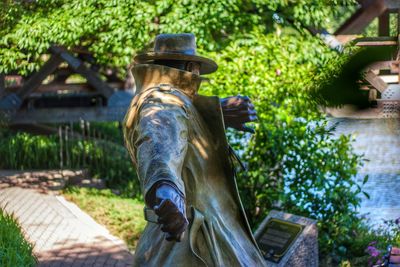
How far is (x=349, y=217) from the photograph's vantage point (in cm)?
754

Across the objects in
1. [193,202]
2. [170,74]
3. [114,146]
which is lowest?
[114,146]

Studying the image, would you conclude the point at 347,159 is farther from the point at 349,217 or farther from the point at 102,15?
the point at 102,15

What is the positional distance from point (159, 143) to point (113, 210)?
664 cm

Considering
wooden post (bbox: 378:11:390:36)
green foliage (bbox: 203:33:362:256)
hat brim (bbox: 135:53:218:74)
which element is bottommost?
green foliage (bbox: 203:33:362:256)

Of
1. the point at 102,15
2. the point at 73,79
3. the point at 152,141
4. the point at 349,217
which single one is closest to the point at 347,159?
the point at 349,217

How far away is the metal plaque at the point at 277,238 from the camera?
21.1 feet

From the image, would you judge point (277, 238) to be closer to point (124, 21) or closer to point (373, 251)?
point (373, 251)

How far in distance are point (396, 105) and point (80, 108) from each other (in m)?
12.2

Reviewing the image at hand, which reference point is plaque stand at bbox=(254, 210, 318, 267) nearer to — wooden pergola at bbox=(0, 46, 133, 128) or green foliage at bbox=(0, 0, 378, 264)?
green foliage at bbox=(0, 0, 378, 264)

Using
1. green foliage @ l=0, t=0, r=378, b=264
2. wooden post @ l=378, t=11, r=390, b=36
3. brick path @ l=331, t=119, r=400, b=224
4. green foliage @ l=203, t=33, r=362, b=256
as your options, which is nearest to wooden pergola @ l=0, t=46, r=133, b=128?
green foliage @ l=0, t=0, r=378, b=264

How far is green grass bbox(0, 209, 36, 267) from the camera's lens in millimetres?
5953

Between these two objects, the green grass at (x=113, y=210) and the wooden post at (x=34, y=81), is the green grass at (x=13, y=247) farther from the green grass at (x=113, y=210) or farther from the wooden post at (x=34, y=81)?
the wooden post at (x=34, y=81)

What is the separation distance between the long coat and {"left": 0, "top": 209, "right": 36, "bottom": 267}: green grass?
3025 mm

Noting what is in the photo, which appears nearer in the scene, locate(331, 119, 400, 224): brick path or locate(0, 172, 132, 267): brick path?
locate(0, 172, 132, 267): brick path
